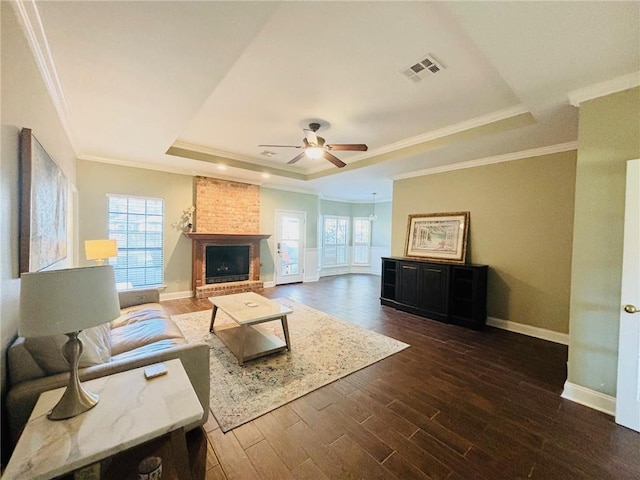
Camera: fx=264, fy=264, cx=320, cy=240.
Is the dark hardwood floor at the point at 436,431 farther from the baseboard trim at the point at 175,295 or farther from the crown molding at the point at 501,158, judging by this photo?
the baseboard trim at the point at 175,295

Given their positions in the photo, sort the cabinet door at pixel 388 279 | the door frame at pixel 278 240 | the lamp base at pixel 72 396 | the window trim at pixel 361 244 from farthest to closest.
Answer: the window trim at pixel 361 244 < the door frame at pixel 278 240 < the cabinet door at pixel 388 279 < the lamp base at pixel 72 396

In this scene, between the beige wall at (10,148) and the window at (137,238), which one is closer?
the beige wall at (10,148)

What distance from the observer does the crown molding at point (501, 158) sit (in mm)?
3605

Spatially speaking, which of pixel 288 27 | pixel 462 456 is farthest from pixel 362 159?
pixel 462 456

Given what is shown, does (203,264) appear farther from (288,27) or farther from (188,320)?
(288,27)

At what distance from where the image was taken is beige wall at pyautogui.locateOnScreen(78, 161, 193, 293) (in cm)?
466

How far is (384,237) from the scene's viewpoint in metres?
9.38

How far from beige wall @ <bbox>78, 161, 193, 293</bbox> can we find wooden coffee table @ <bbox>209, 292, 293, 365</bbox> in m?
2.43

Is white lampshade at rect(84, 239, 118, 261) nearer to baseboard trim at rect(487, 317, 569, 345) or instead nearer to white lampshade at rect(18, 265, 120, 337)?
white lampshade at rect(18, 265, 120, 337)

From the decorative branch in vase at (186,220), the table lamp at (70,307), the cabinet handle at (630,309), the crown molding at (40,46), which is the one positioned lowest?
the cabinet handle at (630,309)

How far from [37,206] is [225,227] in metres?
4.32

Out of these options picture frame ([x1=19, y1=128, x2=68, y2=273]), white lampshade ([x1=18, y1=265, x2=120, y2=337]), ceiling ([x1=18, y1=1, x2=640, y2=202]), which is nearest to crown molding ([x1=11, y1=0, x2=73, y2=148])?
ceiling ([x1=18, y1=1, x2=640, y2=202])

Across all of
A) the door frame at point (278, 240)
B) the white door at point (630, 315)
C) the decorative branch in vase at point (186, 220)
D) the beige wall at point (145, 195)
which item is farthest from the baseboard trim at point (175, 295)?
the white door at point (630, 315)

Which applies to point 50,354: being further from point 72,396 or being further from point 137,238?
point 137,238
